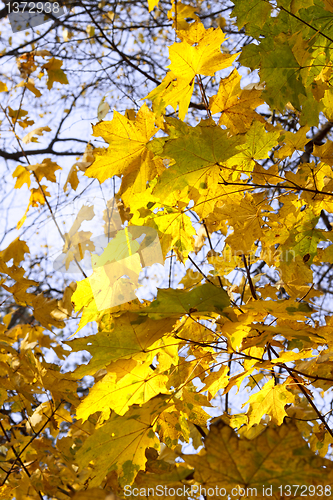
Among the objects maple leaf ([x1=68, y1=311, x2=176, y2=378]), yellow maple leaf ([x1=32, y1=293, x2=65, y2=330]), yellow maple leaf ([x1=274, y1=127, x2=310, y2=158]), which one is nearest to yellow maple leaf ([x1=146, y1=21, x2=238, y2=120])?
yellow maple leaf ([x1=274, y1=127, x2=310, y2=158])

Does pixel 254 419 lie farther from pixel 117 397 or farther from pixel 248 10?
pixel 248 10

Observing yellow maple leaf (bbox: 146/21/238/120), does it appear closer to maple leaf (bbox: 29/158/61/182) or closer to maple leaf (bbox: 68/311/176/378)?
maple leaf (bbox: 68/311/176/378)

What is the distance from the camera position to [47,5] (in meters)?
4.14

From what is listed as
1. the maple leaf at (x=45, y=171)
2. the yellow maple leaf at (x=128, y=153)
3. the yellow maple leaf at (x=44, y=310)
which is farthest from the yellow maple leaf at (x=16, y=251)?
the yellow maple leaf at (x=128, y=153)

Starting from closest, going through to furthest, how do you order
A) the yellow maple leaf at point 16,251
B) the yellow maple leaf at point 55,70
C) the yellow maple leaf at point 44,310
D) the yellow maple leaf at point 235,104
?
the yellow maple leaf at point 235,104 < the yellow maple leaf at point 44,310 < the yellow maple leaf at point 16,251 < the yellow maple leaf at point 55,70

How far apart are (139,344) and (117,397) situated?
0.73ft

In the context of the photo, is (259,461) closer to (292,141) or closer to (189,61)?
(189,61)

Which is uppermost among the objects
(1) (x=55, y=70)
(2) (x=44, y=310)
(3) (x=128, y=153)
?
(1) (x=55, y=70)

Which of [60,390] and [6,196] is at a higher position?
[6,196]

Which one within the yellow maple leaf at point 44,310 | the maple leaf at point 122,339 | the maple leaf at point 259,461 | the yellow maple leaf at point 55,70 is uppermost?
the yellow maple leaf at point 55,70

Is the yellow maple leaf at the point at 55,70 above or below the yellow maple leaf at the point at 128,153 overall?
above

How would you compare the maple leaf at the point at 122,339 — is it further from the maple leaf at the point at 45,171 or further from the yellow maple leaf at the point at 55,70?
the yellow maple leaf at the point at 55,70

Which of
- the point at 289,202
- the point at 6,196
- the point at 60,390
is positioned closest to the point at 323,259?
the point at 289,202

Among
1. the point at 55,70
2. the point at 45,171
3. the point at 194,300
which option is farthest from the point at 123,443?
the point at 55,70
